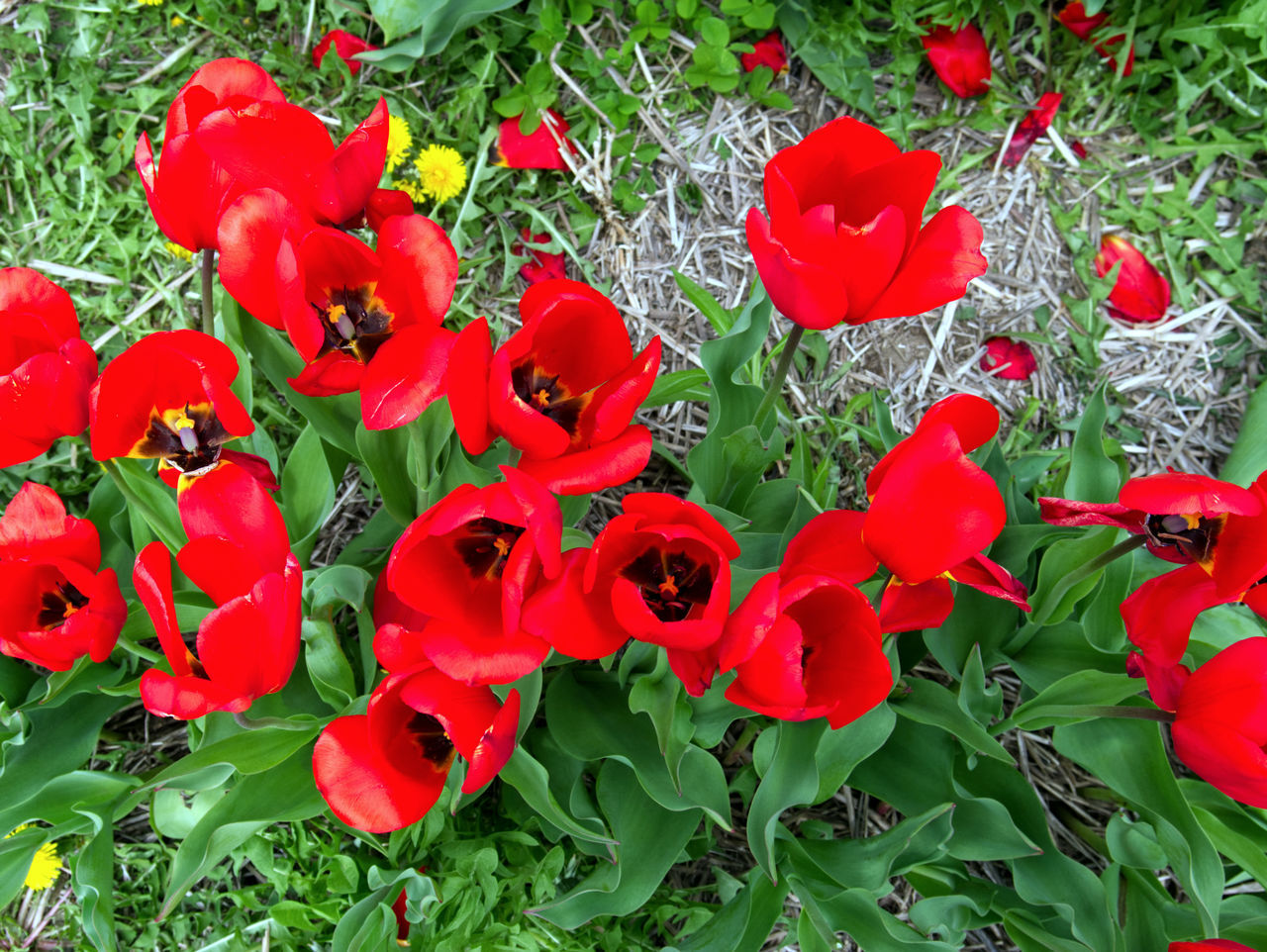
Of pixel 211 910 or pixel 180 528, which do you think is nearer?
pixel 180 528

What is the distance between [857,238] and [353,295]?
556 millimetres

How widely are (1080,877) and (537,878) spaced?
0.80 metres

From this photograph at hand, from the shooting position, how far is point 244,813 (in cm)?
112

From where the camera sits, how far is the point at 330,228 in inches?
35.0

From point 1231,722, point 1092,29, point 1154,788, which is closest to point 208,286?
point 1231,722

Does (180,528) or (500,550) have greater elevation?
(500,550)

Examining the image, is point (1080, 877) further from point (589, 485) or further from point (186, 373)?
point (186, 373)

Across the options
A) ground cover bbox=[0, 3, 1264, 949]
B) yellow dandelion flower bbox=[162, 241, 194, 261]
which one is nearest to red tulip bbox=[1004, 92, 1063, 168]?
ground cover bbox=[0, 3, 1264, 949]

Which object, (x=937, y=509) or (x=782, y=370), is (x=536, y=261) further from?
(x=937, y=509)

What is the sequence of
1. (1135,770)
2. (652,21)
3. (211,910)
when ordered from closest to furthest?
1. (1135,770)
2. (211,910)
3. (652,21)

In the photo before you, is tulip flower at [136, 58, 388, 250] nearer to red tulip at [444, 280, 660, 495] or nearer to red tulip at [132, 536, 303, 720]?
red tulip at [444, 280, 660, 495]

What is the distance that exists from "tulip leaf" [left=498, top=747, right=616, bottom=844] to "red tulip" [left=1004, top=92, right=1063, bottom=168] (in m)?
1.67

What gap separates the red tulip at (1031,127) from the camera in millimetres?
1930

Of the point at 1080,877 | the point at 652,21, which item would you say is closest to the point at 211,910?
the point at 1080,877
